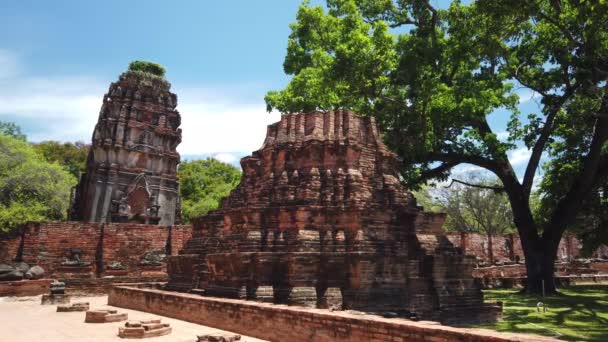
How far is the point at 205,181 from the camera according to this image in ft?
145

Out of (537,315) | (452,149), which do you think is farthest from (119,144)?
(537,315)

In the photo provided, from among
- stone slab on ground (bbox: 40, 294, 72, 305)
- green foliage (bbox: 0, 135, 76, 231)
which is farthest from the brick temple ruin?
stone slab on ground (bbox: 40, 294, 72, 305)

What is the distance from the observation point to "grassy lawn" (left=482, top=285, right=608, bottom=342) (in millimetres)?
8430

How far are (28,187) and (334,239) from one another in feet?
76.5

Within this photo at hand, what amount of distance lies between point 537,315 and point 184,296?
7935mm

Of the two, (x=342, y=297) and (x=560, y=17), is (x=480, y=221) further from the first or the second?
(x=342, y=297)

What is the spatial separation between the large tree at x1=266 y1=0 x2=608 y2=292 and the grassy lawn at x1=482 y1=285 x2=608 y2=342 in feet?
8.43

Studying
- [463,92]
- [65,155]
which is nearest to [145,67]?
[65,155]

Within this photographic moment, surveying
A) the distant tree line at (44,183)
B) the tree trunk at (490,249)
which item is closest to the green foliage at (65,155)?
the distant tree line at (44,183)

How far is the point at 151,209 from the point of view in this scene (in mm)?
28797

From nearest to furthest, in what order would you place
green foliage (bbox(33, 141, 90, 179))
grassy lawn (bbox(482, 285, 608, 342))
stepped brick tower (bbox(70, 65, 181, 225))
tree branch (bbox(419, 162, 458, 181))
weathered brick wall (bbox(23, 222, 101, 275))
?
grassy lawn (bbox(482, 285, 608, 342))
tree branch (bbox(419, 162, 458, 181))
weathered brick wall (bbox(23, 222, 101, 275))
stepped brick tower (bbox(70, 65, 181, 225))
green foliage (bbox(33, 141, 90, 179))

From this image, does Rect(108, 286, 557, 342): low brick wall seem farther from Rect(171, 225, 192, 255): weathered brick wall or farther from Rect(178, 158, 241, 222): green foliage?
Rect(178, 158, 241, 222): green foliage

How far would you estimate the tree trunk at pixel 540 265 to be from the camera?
1529 cm

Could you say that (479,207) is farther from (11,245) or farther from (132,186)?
(11,245)
